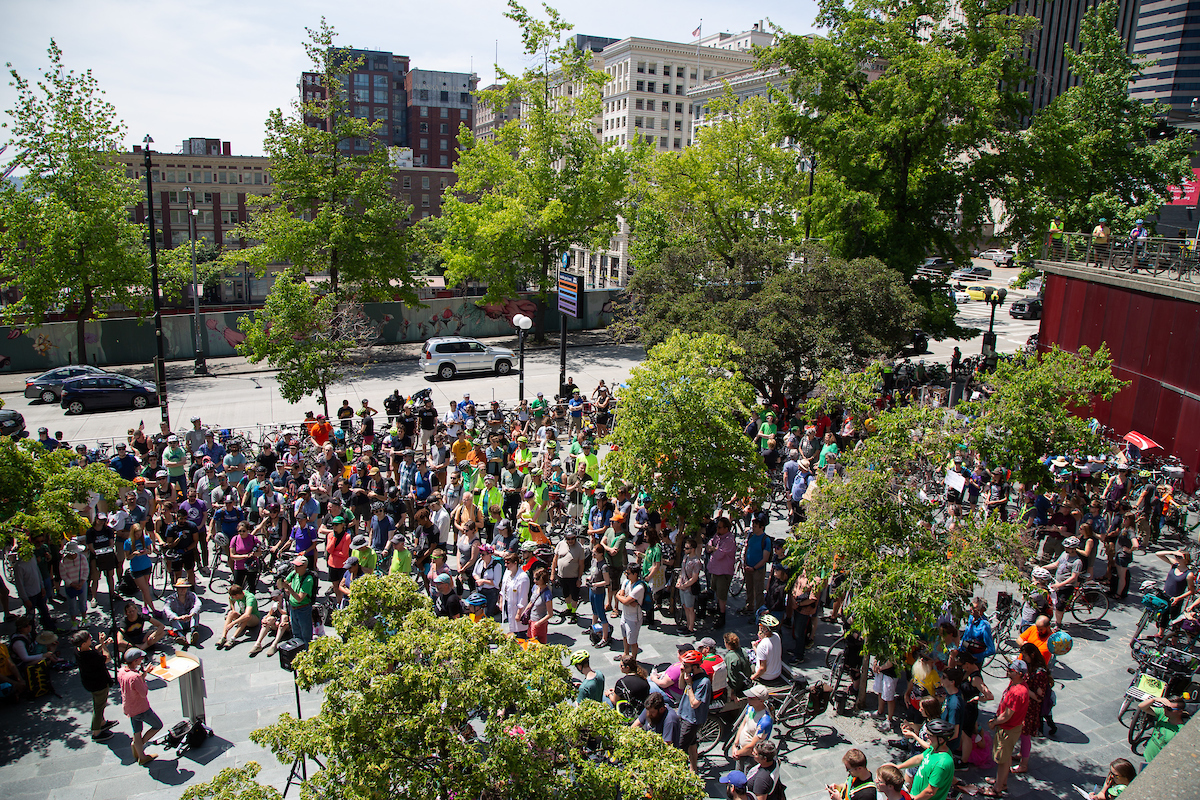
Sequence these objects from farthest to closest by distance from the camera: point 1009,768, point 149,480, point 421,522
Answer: point 149,480
point 421,522
point 1009,768

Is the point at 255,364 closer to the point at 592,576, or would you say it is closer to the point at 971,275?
the point at 592,576

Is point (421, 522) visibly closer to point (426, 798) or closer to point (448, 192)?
point (426, 798)

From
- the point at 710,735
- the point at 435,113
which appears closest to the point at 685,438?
the point at 710,735

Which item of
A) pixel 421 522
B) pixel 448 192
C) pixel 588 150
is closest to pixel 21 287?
pixel 448 192

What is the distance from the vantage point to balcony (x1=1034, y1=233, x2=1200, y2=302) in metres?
19.4

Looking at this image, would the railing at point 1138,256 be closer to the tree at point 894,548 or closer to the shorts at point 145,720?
the tree at point 894,548

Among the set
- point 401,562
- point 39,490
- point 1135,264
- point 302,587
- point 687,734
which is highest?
point 1135,264

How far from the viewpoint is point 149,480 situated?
1625 centimetres

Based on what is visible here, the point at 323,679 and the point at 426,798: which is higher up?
the point at 323,679

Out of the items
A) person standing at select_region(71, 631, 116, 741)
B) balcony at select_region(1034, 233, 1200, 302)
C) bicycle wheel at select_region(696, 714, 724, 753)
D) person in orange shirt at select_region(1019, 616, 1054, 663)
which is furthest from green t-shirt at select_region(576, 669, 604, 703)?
balcony at select_region(1034, 233, 1200, 302)

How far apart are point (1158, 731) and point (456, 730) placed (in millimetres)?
7918

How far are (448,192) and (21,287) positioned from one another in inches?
787

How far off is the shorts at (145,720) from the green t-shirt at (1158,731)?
10773mm

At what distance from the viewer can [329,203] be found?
35.8 meters
